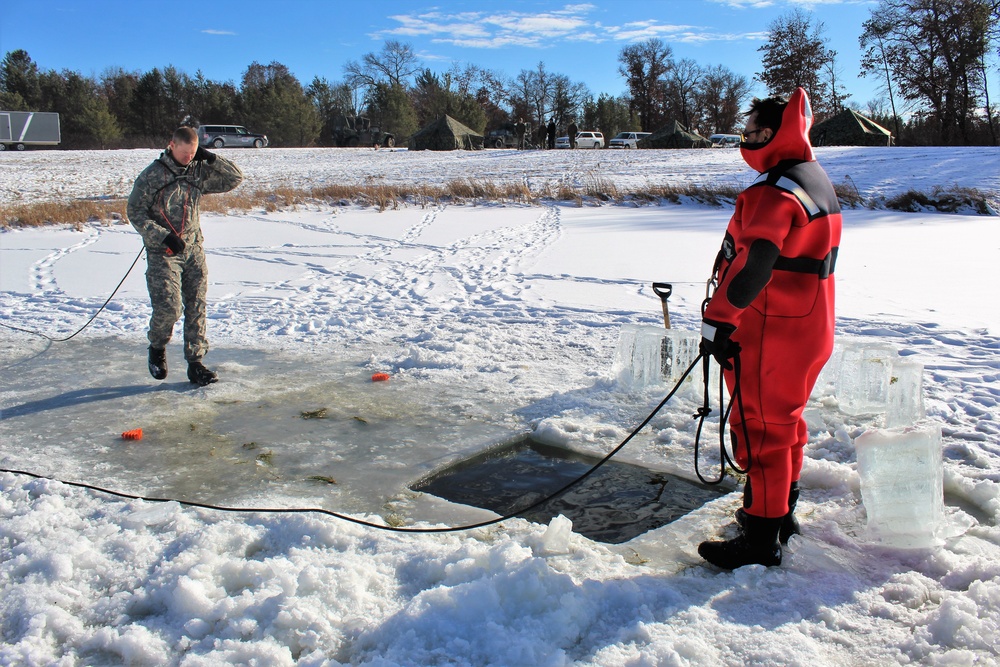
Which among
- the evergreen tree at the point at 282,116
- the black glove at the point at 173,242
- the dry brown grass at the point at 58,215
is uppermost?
the evergreen tree at the point at 282,116

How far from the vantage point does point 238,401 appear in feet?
16.8

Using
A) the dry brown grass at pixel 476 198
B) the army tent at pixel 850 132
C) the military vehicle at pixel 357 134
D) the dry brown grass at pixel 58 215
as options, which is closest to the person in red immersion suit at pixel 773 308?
the dry brown grass at pixel 58 215

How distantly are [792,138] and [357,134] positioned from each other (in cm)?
4883

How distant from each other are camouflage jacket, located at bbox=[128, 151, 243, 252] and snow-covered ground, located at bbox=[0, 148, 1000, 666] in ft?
3.53

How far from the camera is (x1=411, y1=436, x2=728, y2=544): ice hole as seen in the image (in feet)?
11.8

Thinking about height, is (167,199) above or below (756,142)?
below

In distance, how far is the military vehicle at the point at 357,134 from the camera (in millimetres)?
47344

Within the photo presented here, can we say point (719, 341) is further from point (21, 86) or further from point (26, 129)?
point (21, 86)

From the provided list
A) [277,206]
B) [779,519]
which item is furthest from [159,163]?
[277,206]

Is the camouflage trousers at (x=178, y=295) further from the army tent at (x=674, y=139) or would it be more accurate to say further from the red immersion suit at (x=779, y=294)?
the army tent at (x=674, y=139)

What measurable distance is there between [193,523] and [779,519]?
2.41 m

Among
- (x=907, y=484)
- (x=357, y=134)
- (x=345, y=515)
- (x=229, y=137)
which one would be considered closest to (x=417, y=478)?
(x=345, y=515)

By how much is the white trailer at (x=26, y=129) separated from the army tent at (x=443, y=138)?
20837mm

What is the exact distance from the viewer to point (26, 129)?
43000mm
